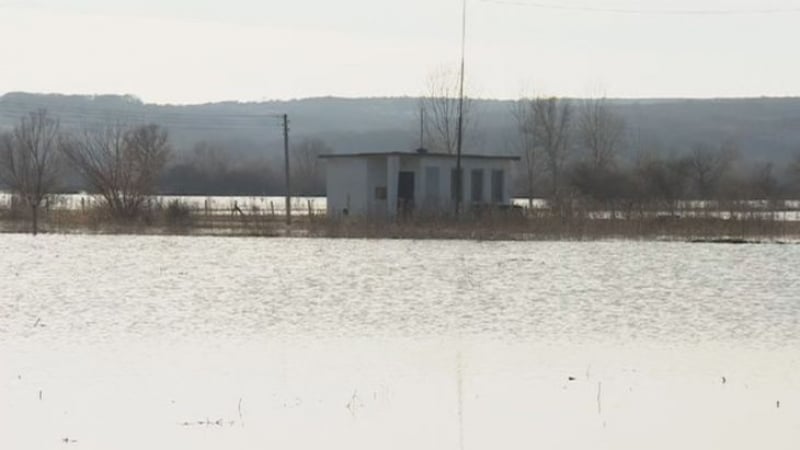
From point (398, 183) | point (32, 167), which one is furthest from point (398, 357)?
point (32, 167)

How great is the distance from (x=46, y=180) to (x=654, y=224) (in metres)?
37.6

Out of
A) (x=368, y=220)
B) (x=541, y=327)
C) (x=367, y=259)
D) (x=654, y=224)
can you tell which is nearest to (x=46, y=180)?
(x=368, y=220)

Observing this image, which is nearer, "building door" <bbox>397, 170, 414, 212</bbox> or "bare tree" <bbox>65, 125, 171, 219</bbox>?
"building door" <bbox>397, 170, 414, 212</bbox>

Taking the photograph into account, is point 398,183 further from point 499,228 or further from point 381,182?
point 499,228

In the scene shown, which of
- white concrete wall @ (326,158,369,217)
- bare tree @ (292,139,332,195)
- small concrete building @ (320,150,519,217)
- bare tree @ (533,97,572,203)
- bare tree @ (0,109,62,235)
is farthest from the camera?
bare tree @ (292,139,332,195)

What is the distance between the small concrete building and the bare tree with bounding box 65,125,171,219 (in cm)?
840

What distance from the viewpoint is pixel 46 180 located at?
225 feet

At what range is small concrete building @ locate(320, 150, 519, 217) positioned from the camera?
46.5m

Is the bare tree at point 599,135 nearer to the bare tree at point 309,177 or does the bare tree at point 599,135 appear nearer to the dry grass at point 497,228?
the bare tree at point 309,177

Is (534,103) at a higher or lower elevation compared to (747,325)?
higher

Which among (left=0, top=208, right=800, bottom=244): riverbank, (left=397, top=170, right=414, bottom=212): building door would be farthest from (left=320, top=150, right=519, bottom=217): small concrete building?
(left=0, top=208, right=800, bottom=244): riverbank

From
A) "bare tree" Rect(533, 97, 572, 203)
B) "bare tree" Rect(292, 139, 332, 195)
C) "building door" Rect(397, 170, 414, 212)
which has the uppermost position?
"bare tree" Rect(533, 97, 572, 203)

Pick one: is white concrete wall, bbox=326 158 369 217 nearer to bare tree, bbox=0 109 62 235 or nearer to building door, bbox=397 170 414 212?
building door, bbox=397 170 414 212

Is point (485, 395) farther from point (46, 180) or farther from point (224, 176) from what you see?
point (224, 176)
